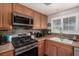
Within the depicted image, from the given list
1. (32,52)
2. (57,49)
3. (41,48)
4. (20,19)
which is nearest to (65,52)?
(57,49)

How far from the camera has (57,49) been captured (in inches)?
45.9

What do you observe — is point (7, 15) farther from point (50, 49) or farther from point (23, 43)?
point (50, 49)

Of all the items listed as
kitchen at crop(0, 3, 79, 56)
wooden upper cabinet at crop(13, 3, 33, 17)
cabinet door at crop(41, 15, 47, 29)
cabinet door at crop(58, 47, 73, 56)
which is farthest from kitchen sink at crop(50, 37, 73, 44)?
wooden upper cabinet at crop(13, 3, 33, 17)

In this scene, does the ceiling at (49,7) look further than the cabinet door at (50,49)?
No

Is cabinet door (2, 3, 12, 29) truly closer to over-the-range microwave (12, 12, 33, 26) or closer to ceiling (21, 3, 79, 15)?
over-the-range microwave (12, 12, 33, 26)

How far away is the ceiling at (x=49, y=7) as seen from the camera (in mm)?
1035

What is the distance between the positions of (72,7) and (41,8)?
17.4 inches

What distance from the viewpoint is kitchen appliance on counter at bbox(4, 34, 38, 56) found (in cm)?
107

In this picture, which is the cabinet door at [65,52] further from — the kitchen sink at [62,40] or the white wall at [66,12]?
the white wall at [66,12]

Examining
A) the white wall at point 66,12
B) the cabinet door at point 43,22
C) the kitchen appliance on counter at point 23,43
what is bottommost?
the kitchen appliance on counter at point 23,43

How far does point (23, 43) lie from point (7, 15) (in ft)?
1.61

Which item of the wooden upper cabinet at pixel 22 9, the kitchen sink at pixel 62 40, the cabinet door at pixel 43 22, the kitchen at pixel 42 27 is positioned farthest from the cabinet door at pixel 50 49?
the wooden upper cabinet at pixel 22 9

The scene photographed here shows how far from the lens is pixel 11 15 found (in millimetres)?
1091

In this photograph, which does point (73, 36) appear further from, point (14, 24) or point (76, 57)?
point (14, 24)
